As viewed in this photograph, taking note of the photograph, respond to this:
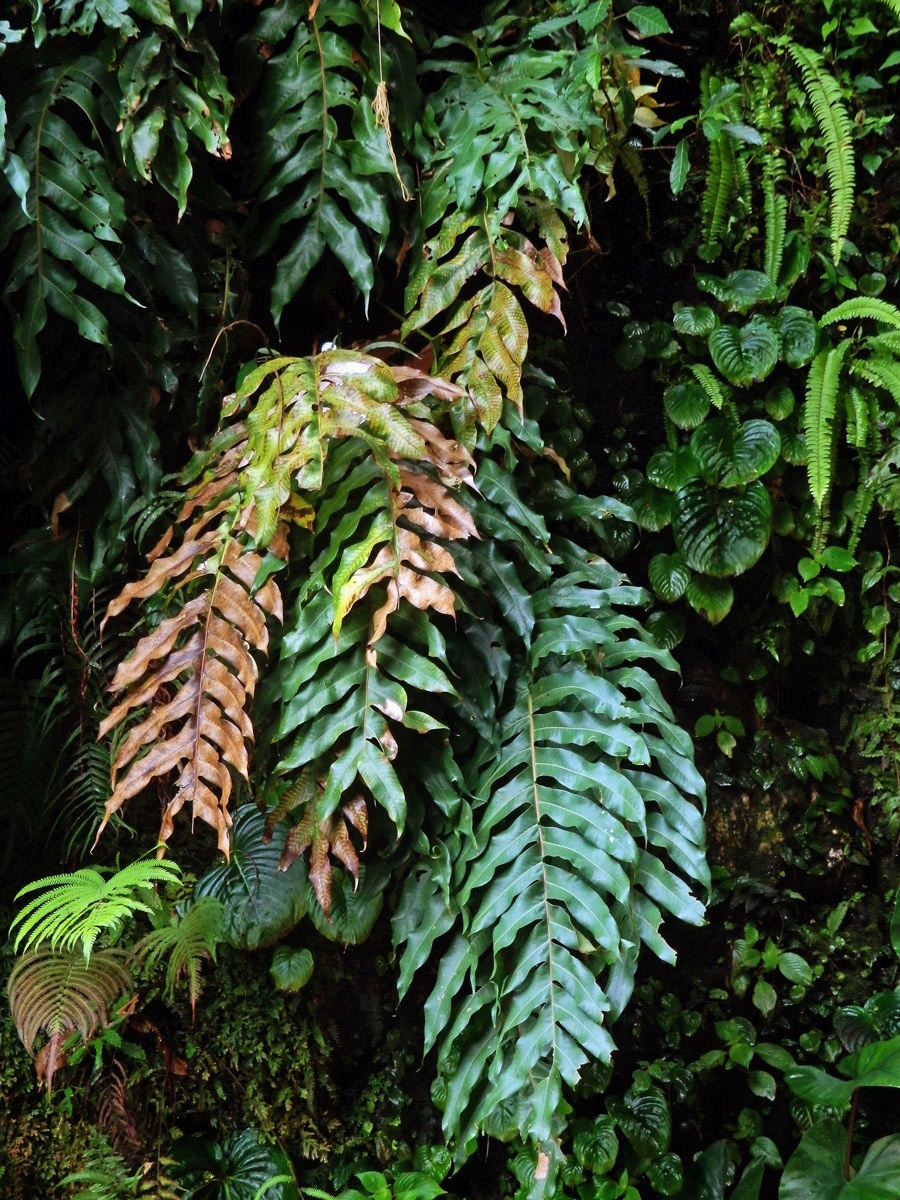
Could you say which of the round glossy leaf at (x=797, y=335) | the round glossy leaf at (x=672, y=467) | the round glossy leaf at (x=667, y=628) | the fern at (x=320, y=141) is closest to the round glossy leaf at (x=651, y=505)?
the round glossy leaf at (x=672, y=467)

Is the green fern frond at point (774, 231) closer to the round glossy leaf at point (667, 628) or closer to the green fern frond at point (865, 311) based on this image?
the green fern frond at point (865, 311)

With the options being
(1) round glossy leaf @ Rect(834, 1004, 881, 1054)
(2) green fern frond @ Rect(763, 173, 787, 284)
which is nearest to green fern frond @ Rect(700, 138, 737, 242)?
(2) green fern frond @ Rect(763, 173, 787, 284)

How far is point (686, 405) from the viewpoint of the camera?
2861mm

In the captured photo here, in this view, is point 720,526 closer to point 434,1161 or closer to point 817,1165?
point 817,1165

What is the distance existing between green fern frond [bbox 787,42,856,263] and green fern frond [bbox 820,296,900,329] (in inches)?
5.4

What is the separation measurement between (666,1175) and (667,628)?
1454 mm

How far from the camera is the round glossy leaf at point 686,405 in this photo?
9.33ft

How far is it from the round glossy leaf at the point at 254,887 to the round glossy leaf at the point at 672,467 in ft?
4.72

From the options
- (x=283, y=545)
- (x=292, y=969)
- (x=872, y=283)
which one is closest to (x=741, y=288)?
(x=872, y=283)

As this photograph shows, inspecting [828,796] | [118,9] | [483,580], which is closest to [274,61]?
[118,9]

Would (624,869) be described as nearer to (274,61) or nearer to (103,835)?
(103,835)

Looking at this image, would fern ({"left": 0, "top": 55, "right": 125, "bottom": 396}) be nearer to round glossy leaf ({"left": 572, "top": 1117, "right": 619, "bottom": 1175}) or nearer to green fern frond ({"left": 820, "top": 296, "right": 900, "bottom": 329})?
green fern frond ({"left": 820, "top": 296, "right": 900, "bottom": 329})

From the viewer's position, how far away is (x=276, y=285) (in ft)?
8.10

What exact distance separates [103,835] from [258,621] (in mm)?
1108
